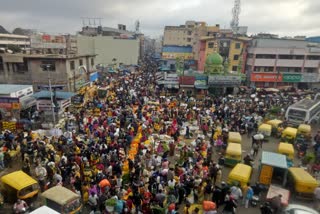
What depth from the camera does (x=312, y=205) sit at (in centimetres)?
1196

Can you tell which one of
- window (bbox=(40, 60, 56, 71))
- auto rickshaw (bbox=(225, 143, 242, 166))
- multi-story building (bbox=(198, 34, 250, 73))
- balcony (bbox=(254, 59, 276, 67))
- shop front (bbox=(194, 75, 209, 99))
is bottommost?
auto rickshaw (bbox=(225, 143, 242, 166))

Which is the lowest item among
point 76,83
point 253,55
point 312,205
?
point 312,205

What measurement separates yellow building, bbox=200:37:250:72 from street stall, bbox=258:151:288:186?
30340 millimetres

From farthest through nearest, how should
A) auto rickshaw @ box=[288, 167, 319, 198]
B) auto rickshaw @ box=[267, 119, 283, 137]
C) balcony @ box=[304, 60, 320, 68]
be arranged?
1. balcony @ box=[304, 60, 320, 68]
2. auto rickshaw @ box=[267, 119, 283, 137]
3. auto rickshaw @ box=[288, 167, 319, 198]

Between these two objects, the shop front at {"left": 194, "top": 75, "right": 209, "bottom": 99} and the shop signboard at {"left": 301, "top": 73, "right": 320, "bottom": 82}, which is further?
the shop signboard at {"left": 301, "top": 73, "right": 320, "bottom": 82}

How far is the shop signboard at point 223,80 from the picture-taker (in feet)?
110

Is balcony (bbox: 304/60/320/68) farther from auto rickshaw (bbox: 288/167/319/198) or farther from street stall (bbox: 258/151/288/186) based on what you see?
auto rickshaw (bbox: 288/167/319/198)

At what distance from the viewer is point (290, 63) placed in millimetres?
39844

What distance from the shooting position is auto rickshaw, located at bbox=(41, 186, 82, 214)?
30.5 feet

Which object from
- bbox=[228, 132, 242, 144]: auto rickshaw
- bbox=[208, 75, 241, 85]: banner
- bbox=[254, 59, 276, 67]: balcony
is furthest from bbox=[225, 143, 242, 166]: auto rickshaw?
bbox=[254, 59, 276, 67]: balcony

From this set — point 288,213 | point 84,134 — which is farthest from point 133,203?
point 84,134

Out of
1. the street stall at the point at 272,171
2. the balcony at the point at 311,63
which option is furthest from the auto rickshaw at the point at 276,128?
the balcony at the point at 311,63

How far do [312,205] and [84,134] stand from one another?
15.7m

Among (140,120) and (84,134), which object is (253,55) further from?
Answer: (84,134)
